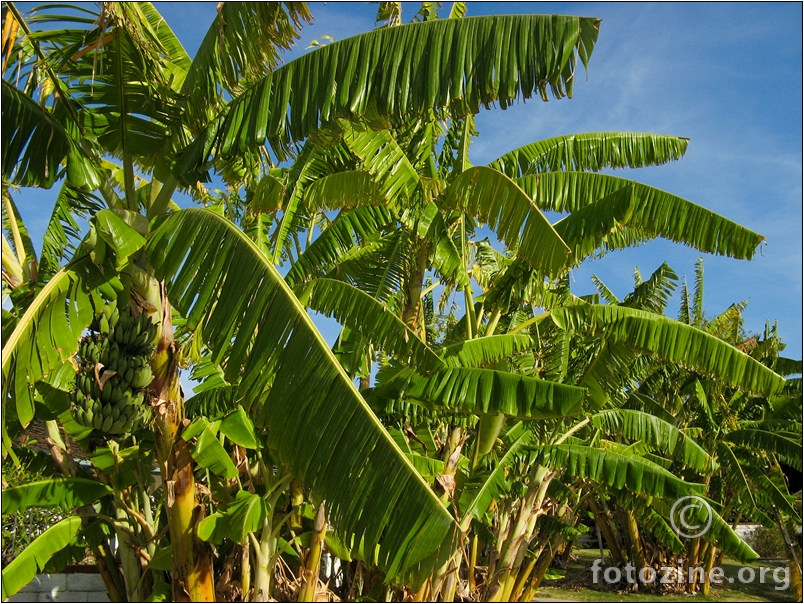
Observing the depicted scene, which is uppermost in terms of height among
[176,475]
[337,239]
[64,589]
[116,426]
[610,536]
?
[337,239]

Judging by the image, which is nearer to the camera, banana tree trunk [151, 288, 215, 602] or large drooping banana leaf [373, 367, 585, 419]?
banana tree trunk [151, 288, 215, 602]

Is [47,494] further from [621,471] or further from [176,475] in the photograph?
[621,471]

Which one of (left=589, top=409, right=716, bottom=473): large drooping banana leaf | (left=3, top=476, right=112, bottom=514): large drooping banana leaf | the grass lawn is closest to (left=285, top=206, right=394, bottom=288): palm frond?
(left=3, top=476, right=112, bottom=514): large drooping banana leaf

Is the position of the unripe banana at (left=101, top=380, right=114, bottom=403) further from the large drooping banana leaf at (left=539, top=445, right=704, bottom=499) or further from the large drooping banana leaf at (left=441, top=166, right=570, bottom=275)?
the large drooping banana leaf at (left=539, top=445, right=704, bottom=499)

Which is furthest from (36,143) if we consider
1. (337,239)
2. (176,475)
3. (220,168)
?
(337,239)

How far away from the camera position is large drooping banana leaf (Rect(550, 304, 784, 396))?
521cm

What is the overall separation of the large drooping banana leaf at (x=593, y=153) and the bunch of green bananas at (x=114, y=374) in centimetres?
362

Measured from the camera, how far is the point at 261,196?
18.5 ft

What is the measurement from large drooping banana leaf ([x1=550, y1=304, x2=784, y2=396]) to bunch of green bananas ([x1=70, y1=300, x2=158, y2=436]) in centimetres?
379

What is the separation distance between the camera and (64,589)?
25.3ft

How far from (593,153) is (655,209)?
126 centimetres

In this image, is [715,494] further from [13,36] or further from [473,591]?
[13,36]

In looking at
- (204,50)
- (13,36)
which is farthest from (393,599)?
(13,36)

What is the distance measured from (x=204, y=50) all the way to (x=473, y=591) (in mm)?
7057
